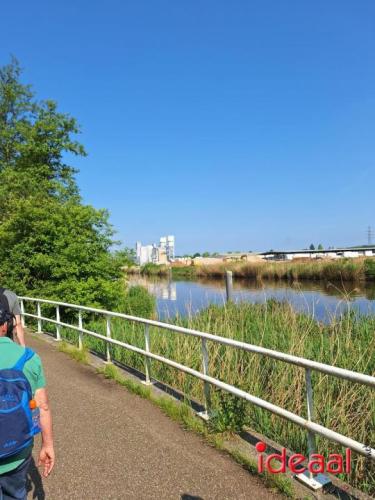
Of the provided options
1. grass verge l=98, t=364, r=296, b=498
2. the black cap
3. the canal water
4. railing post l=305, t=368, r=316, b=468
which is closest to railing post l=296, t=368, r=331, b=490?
railing post l=305, t=368, r=316, b=468

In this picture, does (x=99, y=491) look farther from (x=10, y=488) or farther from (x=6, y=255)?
(x=6, y=255)

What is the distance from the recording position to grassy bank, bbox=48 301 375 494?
171 inches

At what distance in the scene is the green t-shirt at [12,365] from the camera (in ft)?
7.01

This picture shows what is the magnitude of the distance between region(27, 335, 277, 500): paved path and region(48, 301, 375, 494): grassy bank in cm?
59

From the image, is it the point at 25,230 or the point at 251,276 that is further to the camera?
the point at 251,276

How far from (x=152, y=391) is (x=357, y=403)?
102 inches

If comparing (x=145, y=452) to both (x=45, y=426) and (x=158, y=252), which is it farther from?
(x=158, y=252)

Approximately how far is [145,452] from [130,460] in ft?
0.61

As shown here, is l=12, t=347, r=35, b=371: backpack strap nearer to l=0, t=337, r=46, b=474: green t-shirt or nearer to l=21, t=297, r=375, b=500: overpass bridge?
l=0, t=337, r=46, b=474: green t-shirt

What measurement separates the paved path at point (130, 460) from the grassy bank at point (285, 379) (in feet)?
1.94

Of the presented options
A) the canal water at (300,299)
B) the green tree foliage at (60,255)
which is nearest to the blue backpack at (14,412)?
the canal water at (300,299)

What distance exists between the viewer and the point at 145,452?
399 cm

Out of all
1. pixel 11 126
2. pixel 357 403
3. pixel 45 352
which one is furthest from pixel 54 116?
pixel 357 403

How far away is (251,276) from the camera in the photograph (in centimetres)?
4322
